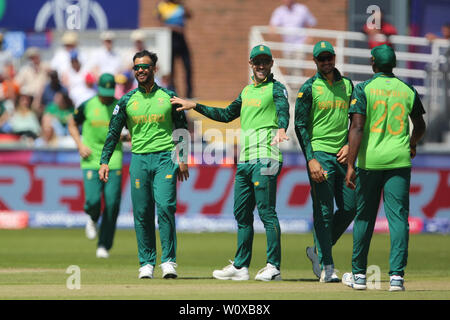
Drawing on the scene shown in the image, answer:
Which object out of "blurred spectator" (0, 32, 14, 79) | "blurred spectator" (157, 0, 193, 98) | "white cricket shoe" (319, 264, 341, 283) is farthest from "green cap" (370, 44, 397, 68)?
"blurred spectator" (0, 32, 14, 79)

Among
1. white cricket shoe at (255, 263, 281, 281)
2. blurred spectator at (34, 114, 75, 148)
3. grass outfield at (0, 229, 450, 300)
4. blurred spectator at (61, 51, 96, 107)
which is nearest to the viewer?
grass outfield at (0, 229, 450, 300)

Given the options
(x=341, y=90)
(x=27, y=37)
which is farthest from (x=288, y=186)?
(x=341, y=90)

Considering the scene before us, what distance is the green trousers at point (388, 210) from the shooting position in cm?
1015

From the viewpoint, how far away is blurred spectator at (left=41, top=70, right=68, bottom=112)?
23148 millimetres

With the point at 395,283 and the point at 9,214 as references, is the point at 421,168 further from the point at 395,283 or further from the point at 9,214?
the point at 395,283

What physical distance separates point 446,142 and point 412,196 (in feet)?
6.12

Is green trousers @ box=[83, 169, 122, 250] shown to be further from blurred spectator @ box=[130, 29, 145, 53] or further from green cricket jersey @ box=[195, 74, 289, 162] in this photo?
blurred spectator @ box=[130, 29, 145, 53]

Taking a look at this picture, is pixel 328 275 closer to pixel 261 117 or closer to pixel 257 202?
pixel 257 202

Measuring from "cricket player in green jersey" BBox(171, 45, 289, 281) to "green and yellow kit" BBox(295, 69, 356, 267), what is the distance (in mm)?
270

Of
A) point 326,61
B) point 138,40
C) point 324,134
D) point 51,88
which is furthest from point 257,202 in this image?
point 51,88

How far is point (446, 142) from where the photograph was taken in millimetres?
22422

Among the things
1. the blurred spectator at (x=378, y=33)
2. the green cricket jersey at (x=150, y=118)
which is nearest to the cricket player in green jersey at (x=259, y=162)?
the green cricket jersey at (x=150, y=118)

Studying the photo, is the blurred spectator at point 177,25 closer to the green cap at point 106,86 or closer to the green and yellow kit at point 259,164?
the green cap at point 106,86

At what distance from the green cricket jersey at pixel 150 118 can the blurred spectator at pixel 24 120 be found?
37.0 ft
